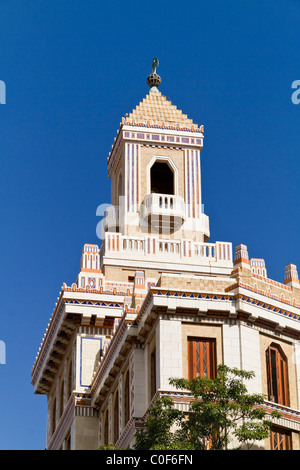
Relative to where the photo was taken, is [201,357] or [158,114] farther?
[158,114]

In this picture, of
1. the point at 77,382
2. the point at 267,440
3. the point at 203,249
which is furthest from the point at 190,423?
the point at 203,249

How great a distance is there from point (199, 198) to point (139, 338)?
2063cm

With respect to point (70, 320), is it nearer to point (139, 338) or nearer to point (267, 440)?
point (139, 338)

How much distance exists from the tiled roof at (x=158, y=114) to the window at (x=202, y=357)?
81.7ft

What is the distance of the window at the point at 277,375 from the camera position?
54.6 m

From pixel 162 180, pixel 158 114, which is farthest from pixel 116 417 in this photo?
pixel 158 114

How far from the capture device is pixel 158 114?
77750 millimetres

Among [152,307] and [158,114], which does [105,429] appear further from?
[158,114]

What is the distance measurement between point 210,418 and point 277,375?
7.29 metres

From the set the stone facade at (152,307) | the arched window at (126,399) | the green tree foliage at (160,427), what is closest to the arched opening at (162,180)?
the stone facade at (152,307)

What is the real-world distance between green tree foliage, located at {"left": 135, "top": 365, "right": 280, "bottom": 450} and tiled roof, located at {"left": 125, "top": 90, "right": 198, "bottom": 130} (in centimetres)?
2855

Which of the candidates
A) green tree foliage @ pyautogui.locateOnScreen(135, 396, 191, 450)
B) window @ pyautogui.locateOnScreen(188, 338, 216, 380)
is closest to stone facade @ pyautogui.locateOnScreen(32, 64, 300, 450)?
window @ pyautogui.locateOnScreen(188, 338, 216, 380)

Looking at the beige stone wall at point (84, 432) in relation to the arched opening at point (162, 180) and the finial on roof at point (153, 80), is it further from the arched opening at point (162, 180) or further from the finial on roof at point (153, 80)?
the finial on roof at point (153, 80)

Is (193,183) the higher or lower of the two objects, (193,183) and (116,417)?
the higher
